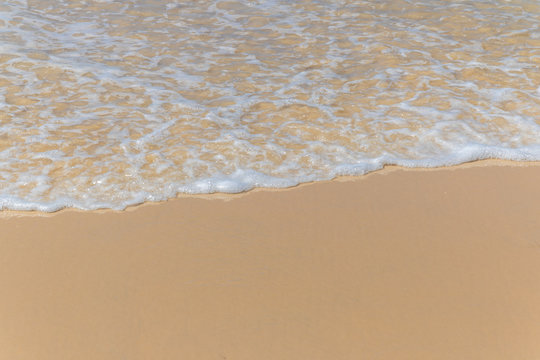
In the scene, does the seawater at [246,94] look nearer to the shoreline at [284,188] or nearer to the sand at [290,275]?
the shoreline at [284,188]

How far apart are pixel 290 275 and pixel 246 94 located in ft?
7.63

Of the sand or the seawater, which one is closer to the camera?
the sand

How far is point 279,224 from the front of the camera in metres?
2.95

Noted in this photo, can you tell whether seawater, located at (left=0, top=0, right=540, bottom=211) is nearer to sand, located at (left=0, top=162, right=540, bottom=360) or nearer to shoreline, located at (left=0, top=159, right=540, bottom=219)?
shoreline, located at (left=0, top=159, right=540, bottom=219)

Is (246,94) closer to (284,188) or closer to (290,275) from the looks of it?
(284,188)

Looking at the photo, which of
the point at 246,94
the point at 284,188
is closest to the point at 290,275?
the point at 284,188

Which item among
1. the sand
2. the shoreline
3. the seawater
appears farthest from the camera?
the seawater

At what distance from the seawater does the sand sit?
279mm

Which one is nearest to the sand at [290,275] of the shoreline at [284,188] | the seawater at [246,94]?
the shoreline at [284,188]

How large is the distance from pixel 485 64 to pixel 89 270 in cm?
412

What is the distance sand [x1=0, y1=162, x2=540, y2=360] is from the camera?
7.34 ft

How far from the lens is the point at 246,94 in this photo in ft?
14.9

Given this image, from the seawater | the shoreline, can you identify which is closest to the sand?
the shoreline

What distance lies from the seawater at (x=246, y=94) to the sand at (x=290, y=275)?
28cm
